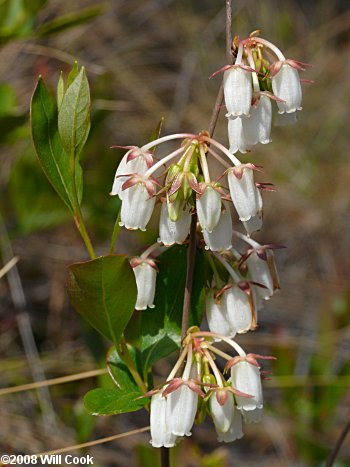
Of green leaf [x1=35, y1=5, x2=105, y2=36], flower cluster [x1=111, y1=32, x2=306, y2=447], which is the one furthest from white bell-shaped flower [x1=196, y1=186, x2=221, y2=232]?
green leaf [x1=35, y1=5, x2=105, y2=36]

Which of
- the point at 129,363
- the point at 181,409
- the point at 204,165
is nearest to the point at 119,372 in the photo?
the point at 129,363

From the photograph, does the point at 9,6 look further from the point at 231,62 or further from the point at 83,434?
the point at 83,434

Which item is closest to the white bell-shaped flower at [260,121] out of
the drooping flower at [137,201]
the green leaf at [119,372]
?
the drooping flower at [137,201]

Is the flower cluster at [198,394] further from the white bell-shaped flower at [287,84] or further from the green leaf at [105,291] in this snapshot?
the white bell-shaped flower at [287,84]

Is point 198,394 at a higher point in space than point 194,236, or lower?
lower

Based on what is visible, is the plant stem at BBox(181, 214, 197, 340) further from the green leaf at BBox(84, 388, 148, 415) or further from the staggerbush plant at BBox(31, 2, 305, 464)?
the green leaf at BBox(84, 388, 148, 415)

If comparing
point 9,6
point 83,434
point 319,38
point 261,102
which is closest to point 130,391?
point 261,102

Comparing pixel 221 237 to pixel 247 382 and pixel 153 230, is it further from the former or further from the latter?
pixel 153 230
